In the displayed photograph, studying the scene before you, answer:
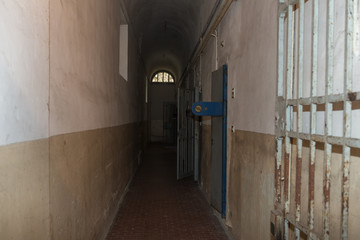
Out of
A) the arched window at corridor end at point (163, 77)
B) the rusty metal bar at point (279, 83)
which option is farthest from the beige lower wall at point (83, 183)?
the arched window at corridor end at point (163, 77)

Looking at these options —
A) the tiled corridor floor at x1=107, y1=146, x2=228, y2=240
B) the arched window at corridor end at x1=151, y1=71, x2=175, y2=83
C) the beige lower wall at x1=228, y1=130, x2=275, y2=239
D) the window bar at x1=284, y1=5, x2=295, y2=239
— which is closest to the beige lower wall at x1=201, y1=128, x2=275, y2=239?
the beige lower wall at x1=228, y1=130, x2=275, y2=239

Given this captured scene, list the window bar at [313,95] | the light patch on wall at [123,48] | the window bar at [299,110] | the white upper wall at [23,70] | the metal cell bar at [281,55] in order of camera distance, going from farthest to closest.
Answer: the light patch on wall at [123,48] → the metal cell bar at [281,55] → the window bar at [299,110] → the window bar at [313,95] → the white upper wall at [23,70]

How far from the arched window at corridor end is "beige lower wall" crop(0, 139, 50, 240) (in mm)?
16971

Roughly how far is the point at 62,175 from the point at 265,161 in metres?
1.78

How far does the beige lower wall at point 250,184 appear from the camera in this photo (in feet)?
8.12

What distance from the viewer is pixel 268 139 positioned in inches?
95.8

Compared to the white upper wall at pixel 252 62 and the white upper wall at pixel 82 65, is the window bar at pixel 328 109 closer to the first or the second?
the white upper wall at pixel 252 62

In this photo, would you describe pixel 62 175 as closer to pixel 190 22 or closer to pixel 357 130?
pixel 357 130

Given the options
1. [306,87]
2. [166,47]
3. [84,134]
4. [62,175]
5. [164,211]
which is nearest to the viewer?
[306,87]

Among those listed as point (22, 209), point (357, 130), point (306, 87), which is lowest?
point (22, 209)

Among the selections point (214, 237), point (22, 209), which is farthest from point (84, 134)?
point (214, 237)

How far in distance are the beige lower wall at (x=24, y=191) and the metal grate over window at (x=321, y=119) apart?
1.67 m

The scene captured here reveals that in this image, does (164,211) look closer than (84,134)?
No

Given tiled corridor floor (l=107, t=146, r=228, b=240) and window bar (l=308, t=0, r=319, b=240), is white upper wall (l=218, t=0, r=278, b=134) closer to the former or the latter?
window bar (l=308, t=0, r=319, b=240)
